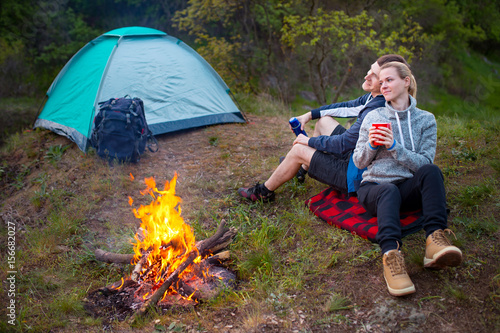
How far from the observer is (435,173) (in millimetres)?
2209

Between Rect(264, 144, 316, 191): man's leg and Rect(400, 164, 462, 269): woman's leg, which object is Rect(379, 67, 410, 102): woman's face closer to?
Rect(400, 164, 462, 269): woman's leg

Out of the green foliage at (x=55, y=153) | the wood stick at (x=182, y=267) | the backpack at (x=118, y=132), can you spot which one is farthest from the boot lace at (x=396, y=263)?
the green foliage at (x=55, y=153)

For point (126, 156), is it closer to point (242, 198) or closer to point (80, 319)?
point (242, 198)

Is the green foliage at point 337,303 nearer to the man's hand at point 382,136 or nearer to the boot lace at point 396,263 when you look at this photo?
the boot lace at point 396,263

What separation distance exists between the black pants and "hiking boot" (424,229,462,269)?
0.22 ft

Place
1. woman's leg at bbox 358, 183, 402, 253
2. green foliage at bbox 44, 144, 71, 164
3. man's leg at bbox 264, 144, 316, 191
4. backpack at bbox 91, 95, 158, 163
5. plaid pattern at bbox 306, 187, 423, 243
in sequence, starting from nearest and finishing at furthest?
woman's leg at bbox 358, 183, 402, 253
plaid pattern at bbox 306, 187, 423, 243
man's leg at bbox 264, 144, 316, 191
backpack at bbox 91, 95, 158, 163
green foliage at bbox 44, 144, 71, 164

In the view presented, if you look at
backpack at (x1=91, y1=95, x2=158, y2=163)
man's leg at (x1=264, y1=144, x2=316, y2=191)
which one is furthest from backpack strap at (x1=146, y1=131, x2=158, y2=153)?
man's leg at (x1=264, y1=144, x2=316, y2=191)

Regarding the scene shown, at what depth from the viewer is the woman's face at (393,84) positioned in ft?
8.07

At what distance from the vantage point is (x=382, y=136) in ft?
7.43

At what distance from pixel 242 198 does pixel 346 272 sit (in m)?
1.40

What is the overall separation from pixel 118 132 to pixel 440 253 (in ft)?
11.9

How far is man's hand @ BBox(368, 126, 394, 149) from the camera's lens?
7.42ft

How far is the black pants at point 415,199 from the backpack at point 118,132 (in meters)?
3.05

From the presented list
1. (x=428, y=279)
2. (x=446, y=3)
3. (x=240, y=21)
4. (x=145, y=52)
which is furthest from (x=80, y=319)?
(x=446, y=3)
